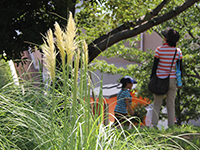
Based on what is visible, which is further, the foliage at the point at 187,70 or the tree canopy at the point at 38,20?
the foliage at the point at 187,70

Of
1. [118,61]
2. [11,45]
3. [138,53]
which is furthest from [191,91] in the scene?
[118,61]

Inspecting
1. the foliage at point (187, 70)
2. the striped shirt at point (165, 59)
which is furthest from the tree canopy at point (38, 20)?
the foliage at point (187, 70)

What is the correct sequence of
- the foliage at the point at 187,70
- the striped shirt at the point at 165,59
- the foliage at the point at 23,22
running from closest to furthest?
the foliage at the point at 23,22
the striped shirt at the point at 165,59
the foliage at the point at 187,70

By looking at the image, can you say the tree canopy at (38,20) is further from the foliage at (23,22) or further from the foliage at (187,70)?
the foliage at (187,70)

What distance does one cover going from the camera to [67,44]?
1277 mm

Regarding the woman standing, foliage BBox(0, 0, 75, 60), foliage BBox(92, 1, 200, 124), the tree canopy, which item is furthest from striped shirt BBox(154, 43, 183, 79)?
foliage BBox(92, 1, 200, 124)

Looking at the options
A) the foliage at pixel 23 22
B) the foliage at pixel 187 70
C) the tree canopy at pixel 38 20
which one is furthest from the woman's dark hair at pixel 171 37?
the foliage at pixel 187 70

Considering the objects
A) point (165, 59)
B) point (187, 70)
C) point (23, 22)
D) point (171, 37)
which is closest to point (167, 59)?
point (165, 59)

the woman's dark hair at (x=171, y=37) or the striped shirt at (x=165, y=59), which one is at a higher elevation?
the woman's dark hair at (x=171, y=37)

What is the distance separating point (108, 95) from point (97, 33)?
454cm

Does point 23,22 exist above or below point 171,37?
above

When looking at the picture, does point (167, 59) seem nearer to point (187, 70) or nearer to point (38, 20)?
point (38, 20)

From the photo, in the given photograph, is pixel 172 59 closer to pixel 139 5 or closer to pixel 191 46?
pixel 139 5

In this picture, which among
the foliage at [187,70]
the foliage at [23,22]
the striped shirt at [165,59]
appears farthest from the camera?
the foliage at [187,70]
